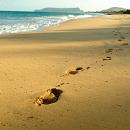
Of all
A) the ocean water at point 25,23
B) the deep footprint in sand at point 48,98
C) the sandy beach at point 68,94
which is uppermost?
the deep footprint in sand at point 48,98

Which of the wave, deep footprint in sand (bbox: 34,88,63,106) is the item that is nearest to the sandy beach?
deep footprint in sand (bbox: 34,88,63,106)

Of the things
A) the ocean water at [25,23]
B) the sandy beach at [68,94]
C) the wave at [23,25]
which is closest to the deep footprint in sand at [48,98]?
the sandy beach at [68,94]

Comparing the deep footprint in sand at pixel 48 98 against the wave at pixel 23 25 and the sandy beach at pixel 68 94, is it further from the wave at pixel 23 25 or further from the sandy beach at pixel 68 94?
the wave at pixel 23 25

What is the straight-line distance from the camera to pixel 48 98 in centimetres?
401

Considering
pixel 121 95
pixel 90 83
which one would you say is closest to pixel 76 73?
pixel 90 83

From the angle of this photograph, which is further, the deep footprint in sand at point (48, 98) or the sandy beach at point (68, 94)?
the deep footprint in sand at point (48, 98)

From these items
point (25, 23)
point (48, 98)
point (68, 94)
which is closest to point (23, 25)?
point (25, 23)

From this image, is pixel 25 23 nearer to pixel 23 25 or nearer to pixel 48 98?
pixel 23 25

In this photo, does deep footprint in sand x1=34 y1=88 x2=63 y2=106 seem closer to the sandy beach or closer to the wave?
the sandy beach

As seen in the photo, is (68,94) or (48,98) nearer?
(48,98)

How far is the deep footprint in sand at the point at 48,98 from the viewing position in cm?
394

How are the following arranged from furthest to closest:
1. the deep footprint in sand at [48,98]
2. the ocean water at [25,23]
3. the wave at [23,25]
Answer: the ocean water at [25,23], the wave at [23,25], the deep footprint in sand at [48,98]

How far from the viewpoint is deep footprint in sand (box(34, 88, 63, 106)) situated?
394cm

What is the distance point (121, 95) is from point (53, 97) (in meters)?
0.85
